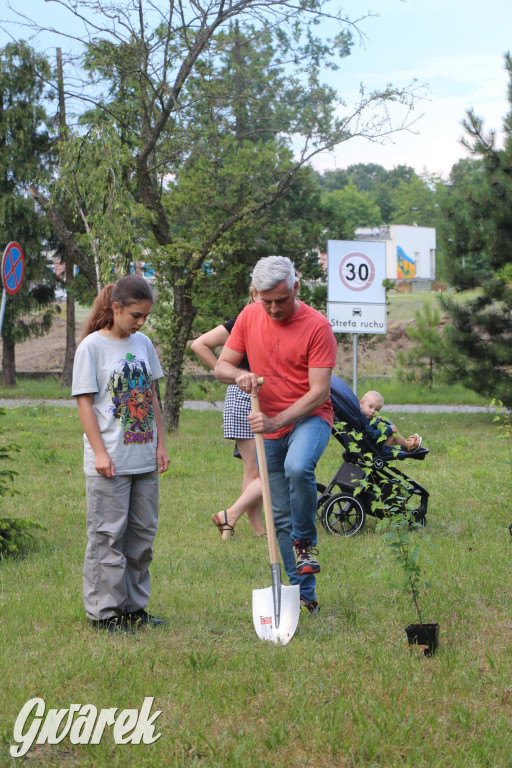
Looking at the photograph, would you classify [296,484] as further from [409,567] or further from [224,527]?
[224,527]

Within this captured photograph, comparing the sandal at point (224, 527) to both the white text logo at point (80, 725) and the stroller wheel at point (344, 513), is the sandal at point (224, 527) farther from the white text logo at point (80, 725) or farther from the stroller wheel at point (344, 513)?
the white text logo at point (80, 725)

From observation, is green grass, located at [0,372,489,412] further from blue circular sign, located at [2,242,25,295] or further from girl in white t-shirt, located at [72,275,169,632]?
girl in white t-shirt, located at [72,275,169,632]

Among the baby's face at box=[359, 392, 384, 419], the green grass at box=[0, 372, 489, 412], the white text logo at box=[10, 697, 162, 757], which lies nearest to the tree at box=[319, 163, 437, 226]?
the green grass at box=[0, 372, 489, 412]

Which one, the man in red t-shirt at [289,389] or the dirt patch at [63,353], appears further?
the dirt patch at [63,353]

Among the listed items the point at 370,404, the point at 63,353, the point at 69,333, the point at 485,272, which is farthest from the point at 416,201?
the point at 370,404

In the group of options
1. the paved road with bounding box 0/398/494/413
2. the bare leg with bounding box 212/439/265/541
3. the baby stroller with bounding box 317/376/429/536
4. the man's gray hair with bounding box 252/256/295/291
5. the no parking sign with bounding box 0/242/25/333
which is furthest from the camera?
the paved road with bounding box 0/398/494/413

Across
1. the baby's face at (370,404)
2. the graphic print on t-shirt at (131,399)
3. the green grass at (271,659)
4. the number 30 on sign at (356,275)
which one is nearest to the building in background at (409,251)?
the number 30 on sign at (356,275)

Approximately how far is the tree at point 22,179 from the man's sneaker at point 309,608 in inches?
903

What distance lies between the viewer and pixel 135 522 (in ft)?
15.9

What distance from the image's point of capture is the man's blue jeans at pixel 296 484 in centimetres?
470

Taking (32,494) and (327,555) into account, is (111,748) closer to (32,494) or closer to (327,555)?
(327,555)

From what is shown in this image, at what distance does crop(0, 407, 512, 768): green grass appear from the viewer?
130 inches

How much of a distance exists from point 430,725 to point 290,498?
5.20ft

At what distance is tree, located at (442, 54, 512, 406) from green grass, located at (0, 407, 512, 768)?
A: 9384 mm
